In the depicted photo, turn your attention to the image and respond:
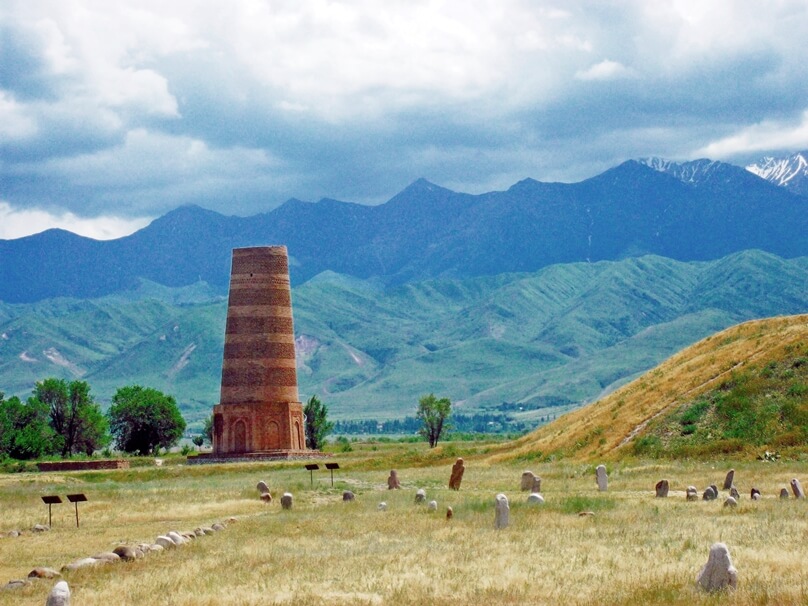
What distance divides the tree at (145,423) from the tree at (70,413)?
3606 mm

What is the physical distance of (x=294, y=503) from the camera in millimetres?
43656

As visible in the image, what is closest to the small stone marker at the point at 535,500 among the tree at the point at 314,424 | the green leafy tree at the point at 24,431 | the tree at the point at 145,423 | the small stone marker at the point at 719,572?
the small stone marker at the point at 719,572

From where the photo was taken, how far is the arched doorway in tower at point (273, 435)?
289 feet

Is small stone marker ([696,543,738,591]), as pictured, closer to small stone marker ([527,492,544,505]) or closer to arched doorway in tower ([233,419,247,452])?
small stone marker ([527,492,544,505])

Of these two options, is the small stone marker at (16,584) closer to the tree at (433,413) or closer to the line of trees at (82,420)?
the line of trees at (82,420)

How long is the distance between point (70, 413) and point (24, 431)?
10.4 m

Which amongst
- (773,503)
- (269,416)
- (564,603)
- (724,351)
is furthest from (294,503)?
(269,416)

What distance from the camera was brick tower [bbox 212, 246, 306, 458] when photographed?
87.9 m

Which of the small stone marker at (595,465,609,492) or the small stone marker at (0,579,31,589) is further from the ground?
the small stone marker at (595,465,609,492)

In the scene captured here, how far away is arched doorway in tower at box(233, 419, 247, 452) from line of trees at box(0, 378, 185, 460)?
29.1 meters

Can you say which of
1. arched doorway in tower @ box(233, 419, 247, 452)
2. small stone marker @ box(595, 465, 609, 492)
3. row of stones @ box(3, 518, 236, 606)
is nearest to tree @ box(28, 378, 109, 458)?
arched doorway in tower @ box(233, 419, 247, 452)

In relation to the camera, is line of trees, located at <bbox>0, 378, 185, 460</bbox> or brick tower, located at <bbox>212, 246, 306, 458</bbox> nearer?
brick tower, located at <bbox>212, 246, 306, 458</bbox>

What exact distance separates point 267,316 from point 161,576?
65.0m

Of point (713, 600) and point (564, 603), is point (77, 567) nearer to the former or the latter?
point (564, 603)
